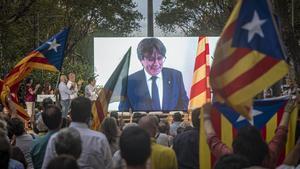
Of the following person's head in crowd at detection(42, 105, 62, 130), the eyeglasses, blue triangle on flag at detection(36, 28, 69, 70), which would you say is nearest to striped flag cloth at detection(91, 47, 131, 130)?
person's head in crowd at detection(42, 105, 62, 130)

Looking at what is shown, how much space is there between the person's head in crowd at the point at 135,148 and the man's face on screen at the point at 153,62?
19.7 meters

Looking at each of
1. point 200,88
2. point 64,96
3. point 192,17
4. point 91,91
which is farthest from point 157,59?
point 192,17

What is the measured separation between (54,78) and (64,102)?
1071cm

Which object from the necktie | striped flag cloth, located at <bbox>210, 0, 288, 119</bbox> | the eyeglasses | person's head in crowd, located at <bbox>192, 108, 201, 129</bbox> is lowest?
the necktie

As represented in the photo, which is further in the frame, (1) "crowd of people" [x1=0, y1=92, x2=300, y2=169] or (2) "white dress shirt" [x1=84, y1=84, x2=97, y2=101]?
(2) "white dress shirt" [x1=84, y1=84, x2=97, y2=101]

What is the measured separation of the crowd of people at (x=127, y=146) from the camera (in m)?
4.88

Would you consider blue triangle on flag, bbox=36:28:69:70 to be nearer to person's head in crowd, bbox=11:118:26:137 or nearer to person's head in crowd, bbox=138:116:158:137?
person's head in crowd, bbox=11:118:26:137

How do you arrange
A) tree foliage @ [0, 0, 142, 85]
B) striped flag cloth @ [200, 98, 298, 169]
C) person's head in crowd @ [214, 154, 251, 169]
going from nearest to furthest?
person's head in crowd @ [214, 154, 251, 169] → striped flag cloth @ [200, 98, 298, 169] → tree foliage @ [0, 0, 142, 85]

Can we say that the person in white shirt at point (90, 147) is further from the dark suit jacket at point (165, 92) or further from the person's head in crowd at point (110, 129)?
the dark suit jacket at point (165, 92)

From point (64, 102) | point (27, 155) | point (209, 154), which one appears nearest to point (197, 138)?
point (209, 154)

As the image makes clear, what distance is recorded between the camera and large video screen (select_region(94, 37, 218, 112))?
24.2 m

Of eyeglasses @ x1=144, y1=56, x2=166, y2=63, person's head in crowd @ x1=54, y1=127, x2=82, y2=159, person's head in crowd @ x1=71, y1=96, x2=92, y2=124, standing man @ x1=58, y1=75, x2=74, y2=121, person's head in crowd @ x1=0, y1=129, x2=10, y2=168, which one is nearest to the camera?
person's head in crowd @ x1=0, y1=129, x2=10, y2=168

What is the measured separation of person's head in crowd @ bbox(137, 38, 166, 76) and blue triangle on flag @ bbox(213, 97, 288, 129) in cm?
1756

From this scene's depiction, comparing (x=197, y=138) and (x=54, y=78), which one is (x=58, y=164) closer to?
(x=197, y=138)
